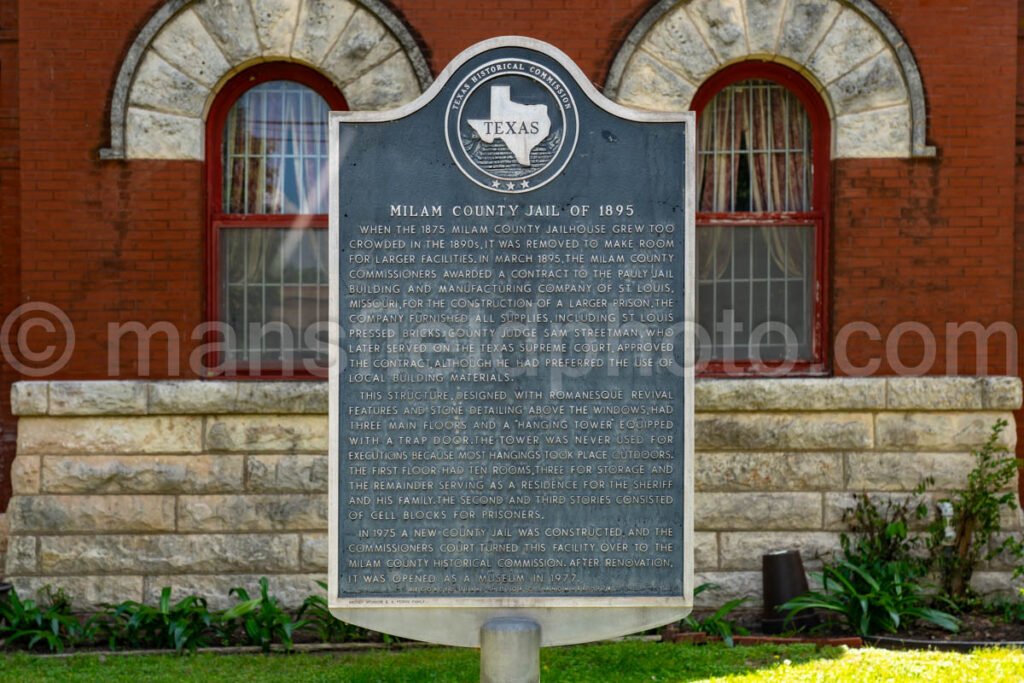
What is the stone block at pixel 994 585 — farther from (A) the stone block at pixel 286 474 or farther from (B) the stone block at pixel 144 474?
(B) the stone block at pixel 144 474

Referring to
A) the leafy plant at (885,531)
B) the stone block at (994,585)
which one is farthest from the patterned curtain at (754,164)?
the stone block at (994,585)

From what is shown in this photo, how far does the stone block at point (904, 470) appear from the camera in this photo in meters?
9.11

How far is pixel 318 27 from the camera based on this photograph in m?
9.08

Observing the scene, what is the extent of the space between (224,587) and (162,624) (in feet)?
2.18

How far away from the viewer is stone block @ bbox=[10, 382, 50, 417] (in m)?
8.97

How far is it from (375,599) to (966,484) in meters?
5.44

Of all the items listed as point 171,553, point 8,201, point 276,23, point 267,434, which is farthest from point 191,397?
point 276,23

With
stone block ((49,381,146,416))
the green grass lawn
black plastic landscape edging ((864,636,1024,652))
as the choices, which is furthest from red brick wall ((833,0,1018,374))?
stone block ((49,381,146,416))

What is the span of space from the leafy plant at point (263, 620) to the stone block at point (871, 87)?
5.56 metres

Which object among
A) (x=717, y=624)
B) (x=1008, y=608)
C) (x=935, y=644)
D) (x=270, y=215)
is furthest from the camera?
(x=270, y=215)

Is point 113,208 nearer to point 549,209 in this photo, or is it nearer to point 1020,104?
point 549,209

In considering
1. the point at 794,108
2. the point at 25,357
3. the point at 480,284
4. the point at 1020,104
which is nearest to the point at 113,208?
the point at 25,357

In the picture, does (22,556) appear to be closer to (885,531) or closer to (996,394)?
(885,531)

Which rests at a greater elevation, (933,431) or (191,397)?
(191,397)
